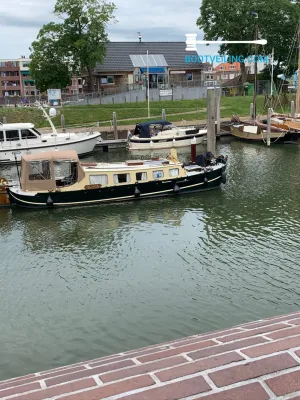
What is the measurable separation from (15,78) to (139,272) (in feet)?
384

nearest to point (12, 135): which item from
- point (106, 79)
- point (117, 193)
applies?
point (117, 193)

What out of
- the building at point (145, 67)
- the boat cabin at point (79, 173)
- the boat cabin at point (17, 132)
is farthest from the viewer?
the building at point (145, 67)

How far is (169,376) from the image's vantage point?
3393 millimetres

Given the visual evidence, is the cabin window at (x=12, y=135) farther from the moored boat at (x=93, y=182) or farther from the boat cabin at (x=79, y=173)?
the boat cabin at (x=79, y=173)

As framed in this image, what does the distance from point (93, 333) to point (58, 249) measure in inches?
253

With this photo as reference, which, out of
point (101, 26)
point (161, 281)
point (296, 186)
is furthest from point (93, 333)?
point (101, 26)

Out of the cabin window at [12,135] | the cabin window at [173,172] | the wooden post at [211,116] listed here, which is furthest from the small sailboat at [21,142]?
the cabin window at [173,172]

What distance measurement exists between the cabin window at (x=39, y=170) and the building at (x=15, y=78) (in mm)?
103990

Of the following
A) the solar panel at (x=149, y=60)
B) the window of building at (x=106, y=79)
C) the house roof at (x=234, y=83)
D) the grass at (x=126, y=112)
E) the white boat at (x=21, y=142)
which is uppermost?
the solar panel at (x=149, y=60)

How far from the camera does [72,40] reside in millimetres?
56156

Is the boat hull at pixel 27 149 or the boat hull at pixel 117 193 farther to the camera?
the boat hull at pixel 27 149

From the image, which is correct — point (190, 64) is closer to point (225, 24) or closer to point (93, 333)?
point (225, 24)

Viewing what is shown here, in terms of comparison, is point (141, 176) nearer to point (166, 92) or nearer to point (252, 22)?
point (166, 92)

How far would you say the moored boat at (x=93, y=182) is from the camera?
20953mm
